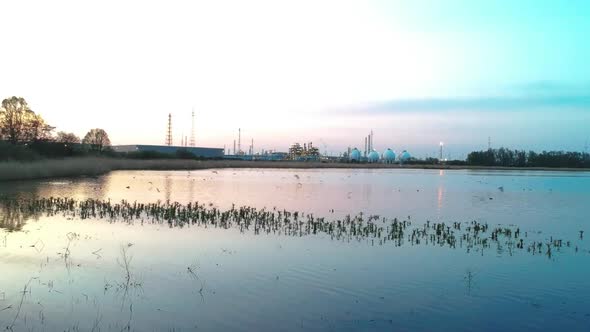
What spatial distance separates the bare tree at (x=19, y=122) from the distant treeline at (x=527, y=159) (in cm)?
14022

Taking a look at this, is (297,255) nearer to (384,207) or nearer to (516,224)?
(516,224)

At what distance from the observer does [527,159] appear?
6585 inches

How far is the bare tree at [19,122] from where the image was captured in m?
62.4

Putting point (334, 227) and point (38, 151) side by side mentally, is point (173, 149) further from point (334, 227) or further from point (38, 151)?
point (334, 227)

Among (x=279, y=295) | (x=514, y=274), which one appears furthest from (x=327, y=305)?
(x=514, y=274)

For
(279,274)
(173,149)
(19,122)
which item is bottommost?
(279,274)

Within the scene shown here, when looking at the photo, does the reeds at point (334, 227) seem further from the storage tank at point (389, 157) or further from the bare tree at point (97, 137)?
the storage tank at point (389, 157)

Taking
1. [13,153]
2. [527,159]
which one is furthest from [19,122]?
[527,159]

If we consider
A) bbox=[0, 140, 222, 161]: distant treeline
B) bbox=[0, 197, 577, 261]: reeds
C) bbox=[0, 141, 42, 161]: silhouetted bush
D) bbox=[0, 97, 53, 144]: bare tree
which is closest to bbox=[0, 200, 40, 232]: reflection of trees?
bbox=[0, 197, 577, 261]: reeds

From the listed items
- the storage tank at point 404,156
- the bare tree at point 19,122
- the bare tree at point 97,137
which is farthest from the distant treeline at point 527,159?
the bare tree at point 19,122

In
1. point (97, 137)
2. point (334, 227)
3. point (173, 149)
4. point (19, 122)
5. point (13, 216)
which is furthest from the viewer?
point (173, 149)

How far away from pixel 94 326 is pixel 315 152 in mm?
167655

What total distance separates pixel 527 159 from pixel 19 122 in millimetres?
155389

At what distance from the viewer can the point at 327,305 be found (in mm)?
8742
